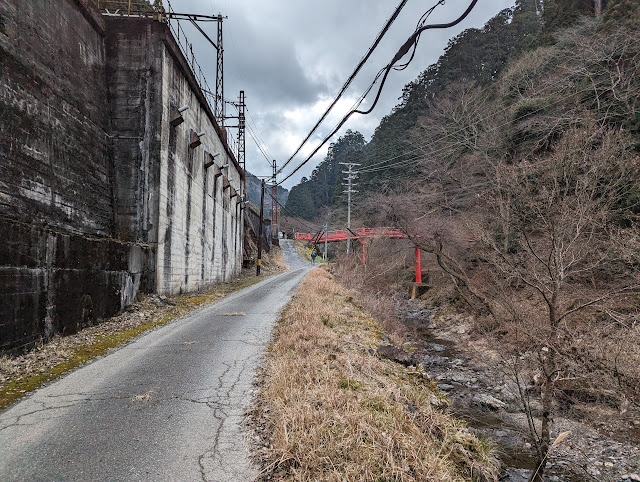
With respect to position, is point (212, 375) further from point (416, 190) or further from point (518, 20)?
point (518, 20)

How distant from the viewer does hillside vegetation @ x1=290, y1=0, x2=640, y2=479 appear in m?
7.21

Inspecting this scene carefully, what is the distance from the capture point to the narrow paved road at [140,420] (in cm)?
270

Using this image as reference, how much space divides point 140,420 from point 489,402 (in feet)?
23.0

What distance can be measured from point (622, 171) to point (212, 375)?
12.5 m

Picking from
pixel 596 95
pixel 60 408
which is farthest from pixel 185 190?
pixel 596 95

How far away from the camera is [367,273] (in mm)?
22234

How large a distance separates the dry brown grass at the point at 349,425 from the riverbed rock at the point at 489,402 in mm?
2581

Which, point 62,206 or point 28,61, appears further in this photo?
point 62,206

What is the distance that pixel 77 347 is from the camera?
6117 mm

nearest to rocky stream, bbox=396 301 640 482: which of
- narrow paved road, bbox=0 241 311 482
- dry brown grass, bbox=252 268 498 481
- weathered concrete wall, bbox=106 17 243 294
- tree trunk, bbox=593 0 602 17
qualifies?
dry brown grass, bbox=252 268 498 481

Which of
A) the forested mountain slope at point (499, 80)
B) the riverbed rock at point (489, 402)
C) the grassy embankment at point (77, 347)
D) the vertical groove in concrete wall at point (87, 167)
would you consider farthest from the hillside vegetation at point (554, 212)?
the vertical groove in concrete wall at point (87, 167)

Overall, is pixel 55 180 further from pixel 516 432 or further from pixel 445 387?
pixel 516 432

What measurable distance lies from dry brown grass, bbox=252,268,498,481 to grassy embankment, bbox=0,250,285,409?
3126mm

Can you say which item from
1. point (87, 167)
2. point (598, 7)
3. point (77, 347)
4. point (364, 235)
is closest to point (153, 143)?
point (87, 167)
